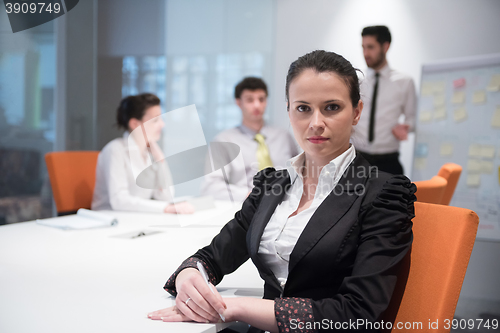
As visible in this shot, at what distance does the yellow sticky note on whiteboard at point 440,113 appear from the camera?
3.56m

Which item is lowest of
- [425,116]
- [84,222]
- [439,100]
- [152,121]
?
[84,222]

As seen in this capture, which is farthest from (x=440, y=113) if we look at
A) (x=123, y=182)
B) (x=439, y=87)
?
(x=123, y=182)

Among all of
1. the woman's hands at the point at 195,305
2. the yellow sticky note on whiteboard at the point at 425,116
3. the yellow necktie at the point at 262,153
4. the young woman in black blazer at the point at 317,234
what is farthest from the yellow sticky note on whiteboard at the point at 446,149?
the woman's hands at the point at 195,305

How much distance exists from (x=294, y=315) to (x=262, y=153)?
7.07 ft

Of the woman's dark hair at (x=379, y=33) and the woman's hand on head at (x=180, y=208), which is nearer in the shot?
the woman's hand on head at (x=180, y=208)

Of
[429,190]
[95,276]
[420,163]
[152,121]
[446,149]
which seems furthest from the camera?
[420,163]

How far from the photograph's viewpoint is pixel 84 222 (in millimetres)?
1884

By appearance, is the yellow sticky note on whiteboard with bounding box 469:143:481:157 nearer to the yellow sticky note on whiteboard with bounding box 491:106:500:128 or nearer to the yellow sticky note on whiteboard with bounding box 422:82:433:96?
the yellow sticky note on whiteboard with bounding box 491:106:500:128

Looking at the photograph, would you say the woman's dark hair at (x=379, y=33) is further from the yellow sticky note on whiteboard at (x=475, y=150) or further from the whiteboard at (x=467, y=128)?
the yellow sticky note on whiteboard at (x=475, y=150)

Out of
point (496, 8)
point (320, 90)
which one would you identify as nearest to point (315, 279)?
point (320, 90)

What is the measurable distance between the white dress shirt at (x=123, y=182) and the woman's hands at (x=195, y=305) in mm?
1276

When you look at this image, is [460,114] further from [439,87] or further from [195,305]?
[195,305]

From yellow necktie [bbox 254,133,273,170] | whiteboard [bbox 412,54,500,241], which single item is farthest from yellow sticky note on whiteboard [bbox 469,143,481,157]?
yellow necktie [bbox 254,133,273,170]

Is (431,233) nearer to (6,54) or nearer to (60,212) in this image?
(60,212)
